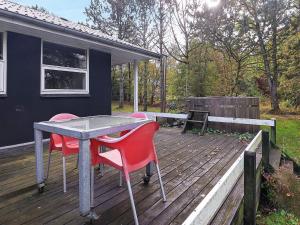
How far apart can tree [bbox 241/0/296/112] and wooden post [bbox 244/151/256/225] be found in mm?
11878

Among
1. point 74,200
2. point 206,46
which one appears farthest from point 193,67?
point 74,200

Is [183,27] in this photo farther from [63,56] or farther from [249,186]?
[249,186]

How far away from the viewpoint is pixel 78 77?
622 centimetres

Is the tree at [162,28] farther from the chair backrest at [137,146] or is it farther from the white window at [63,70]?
the chair backrest at [137,146]

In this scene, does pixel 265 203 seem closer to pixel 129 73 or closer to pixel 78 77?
pixel 78 77

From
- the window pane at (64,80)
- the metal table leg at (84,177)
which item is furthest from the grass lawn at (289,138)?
the window pane at (64,80)

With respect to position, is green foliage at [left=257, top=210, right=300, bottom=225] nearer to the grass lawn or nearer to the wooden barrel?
the grass lawn

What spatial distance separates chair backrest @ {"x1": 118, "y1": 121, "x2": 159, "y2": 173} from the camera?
7.15 ft

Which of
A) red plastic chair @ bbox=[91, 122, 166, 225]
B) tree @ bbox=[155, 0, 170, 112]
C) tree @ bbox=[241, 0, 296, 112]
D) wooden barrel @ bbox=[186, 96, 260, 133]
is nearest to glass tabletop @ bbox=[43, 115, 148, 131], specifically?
red plastic chair @ bbox=[91, 122, 166, 225]

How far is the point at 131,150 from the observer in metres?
2.25

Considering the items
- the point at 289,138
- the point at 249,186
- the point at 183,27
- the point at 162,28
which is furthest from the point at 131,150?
the point at 162,28

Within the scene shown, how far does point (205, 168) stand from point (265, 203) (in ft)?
3.37

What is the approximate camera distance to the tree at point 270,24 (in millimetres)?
12170

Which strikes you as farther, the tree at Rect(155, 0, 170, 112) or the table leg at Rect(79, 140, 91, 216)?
the tree at Rect(155, 0, 170, 112)
